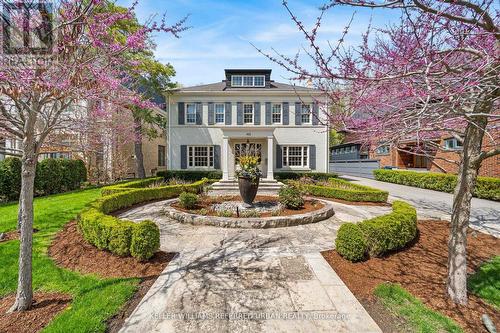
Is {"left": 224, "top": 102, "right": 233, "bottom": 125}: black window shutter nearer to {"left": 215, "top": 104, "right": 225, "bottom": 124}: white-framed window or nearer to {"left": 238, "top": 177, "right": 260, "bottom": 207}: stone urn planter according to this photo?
{"left": 215, "top": 104, "right": 225, "bottom": 124}: white-framed window

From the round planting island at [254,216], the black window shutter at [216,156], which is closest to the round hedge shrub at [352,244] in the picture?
the round planting island at [254,216]

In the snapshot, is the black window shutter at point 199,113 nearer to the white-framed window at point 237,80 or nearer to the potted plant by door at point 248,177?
the white-framed window at point 237,80

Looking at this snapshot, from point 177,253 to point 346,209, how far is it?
22.3ft

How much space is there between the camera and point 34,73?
8.73ft

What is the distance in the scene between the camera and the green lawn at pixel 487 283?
3.47 metres

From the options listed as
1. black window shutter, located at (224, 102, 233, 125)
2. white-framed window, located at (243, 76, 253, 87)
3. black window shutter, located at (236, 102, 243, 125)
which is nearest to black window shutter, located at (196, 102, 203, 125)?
black window shutter, located at (224, 102, 233, 125)

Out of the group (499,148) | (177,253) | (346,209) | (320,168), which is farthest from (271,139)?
(499,148)

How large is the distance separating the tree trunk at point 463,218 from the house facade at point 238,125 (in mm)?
13338

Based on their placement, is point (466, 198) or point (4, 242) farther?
point (4, 242)

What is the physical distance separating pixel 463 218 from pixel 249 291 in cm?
334

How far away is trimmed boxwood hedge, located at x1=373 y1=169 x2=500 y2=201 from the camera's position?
10.4 meters

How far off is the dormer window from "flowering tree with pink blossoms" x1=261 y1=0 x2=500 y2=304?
15050 millimetres

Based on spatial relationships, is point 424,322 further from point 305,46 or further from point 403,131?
point 305,46

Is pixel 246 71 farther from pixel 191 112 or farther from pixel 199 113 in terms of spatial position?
pixel 191 112
